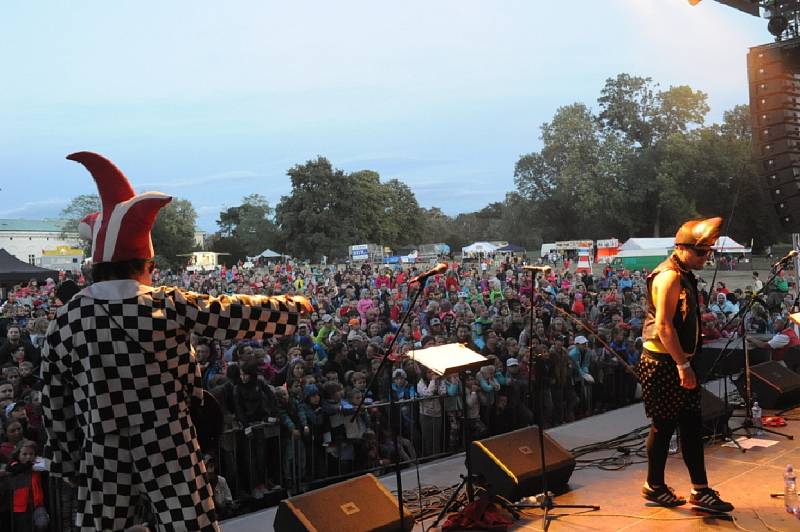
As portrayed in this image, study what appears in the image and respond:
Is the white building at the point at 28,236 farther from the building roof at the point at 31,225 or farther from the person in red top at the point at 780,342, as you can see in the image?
the person in red top at the point at 780,342

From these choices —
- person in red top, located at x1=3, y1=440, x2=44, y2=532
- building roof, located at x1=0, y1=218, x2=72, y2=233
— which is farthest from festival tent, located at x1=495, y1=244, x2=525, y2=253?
building roof, located at x1=0, y1=218, x2=72, y2=233

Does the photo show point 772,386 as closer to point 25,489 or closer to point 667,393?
point 667,393

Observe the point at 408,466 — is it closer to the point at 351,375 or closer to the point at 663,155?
the point at 351,375

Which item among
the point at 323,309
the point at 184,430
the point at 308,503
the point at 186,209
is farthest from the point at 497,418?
the point at 186,209

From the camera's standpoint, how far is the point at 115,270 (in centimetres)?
264

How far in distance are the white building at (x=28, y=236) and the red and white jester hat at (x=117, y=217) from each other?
89.1 m

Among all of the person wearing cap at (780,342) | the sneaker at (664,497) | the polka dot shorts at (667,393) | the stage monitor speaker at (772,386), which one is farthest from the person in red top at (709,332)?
the polka dot shorts at (667,393)

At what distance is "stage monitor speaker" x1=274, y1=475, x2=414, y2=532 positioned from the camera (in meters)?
3.58

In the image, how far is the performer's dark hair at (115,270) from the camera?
8.67ft

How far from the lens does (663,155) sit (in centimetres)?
4303

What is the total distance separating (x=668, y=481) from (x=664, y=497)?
27.2 inches

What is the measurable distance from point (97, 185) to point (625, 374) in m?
7.89

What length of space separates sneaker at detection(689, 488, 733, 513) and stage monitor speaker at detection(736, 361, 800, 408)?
10.2 feet

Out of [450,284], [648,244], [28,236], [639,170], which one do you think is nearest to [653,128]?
[639,170]
